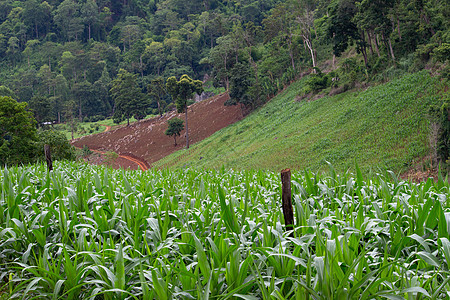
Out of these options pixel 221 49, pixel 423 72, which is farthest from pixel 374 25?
pixel 221 49

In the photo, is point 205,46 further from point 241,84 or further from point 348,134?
point 348,134

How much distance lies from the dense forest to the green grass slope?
1869 millimetres

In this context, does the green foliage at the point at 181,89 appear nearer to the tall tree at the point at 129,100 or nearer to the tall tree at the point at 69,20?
the tall tree at the point at 129,100

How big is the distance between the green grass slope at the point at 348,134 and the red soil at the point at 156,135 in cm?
971

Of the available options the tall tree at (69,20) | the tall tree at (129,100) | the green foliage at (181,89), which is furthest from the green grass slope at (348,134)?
the tall tree at (69,20)

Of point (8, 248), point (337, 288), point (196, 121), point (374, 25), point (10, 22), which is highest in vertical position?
point (10, 22)

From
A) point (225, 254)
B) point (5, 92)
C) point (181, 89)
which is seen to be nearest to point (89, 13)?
point (5, 92)

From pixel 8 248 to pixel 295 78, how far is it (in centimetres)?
3870

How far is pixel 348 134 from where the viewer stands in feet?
62.2

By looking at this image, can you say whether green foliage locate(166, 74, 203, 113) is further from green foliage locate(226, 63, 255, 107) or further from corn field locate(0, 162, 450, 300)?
corn field locate(0, 162, 450, 300)

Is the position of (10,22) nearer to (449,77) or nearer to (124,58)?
(124,58)

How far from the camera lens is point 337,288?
1478 millimetres

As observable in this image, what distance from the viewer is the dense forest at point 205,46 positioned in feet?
76.8

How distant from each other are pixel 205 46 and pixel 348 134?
199 ft
